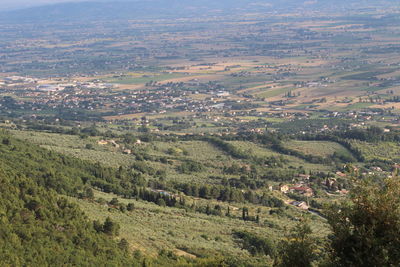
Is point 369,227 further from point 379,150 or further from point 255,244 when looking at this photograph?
point 379,150

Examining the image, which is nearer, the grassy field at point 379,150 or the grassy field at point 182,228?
the grassy field at point 182,228

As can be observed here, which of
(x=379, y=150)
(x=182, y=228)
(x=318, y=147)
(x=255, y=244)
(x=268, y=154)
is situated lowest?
(x=379, y=150)

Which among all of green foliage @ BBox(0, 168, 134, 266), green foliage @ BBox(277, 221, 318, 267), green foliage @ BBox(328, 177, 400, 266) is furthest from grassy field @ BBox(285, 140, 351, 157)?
green foliage @ BBox(328, 177, 400, 266)

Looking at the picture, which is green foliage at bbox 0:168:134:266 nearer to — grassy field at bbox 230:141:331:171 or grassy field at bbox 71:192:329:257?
grassy field at bbox 71:192:329:257

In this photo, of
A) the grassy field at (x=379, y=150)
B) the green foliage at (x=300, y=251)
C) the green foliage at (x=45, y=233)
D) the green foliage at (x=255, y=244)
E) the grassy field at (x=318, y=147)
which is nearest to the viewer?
the green foliage at (x=300, y=251)

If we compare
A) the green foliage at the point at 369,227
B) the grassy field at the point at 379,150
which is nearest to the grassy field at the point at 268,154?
the grassy field at the point at 379,150

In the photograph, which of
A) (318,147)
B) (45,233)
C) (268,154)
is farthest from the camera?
(318,147)

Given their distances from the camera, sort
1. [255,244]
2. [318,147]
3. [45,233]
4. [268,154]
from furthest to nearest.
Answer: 1. [318,147]
2. [268,154]
3. [255,244]
4. [45,233]

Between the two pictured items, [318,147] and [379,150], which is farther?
[318,147]

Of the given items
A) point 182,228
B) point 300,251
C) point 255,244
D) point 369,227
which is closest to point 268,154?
point 182,228

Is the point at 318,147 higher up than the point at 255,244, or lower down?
lower down

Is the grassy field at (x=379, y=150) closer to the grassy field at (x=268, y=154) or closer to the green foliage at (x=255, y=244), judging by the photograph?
the grassy field at (x=268, y=154)

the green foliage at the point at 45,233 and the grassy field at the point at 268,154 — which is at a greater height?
the green foliage at the point at 45,233
